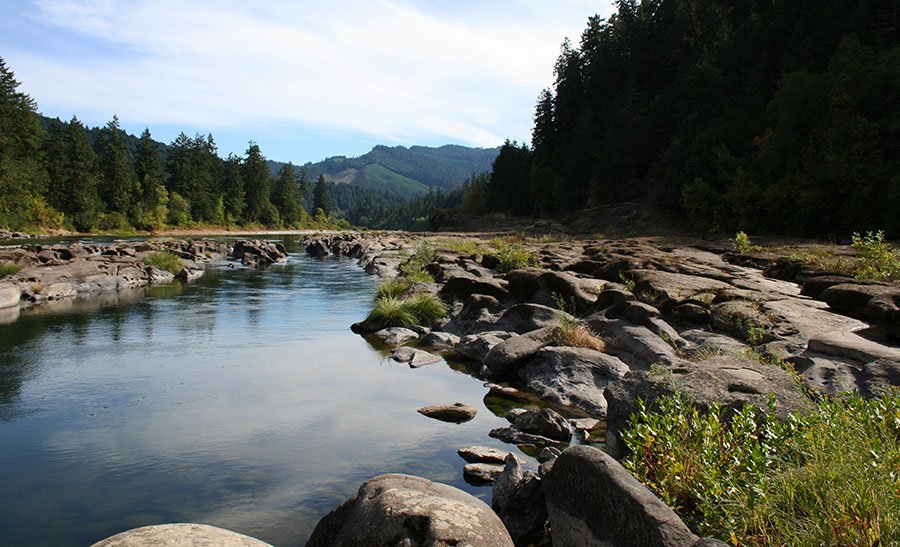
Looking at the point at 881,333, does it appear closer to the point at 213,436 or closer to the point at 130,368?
the point at 213,436

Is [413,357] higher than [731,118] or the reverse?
the reverse

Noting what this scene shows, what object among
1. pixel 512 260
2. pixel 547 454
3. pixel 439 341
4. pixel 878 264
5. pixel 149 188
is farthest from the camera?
pixel 149 188

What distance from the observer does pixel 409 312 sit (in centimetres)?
1727

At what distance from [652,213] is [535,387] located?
4615 centimetres

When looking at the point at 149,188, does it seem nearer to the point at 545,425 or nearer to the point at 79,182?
the point at 79,182

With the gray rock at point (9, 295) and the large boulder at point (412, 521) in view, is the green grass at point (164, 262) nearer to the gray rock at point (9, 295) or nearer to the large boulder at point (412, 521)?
the gray rock at point (9, 295)

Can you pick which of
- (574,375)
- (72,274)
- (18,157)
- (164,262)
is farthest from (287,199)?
(574,375)

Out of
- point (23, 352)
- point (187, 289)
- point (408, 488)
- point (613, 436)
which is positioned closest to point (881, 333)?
point (613, 436)

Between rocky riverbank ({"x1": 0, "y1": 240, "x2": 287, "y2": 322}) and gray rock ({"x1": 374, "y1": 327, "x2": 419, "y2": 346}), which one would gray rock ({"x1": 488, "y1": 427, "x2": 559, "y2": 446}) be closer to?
gray rock ({"x1": 374, "y1": 327, "x2": 419, "y2": 346})

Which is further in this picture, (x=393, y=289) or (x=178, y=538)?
(x=393, y=289)

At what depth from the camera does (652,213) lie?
53594 mm

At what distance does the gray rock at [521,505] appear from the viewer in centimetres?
581

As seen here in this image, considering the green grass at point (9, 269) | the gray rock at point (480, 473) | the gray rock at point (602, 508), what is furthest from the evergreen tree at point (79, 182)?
the gray rock at point (602, 508)

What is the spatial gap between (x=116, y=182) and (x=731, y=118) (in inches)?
3344
